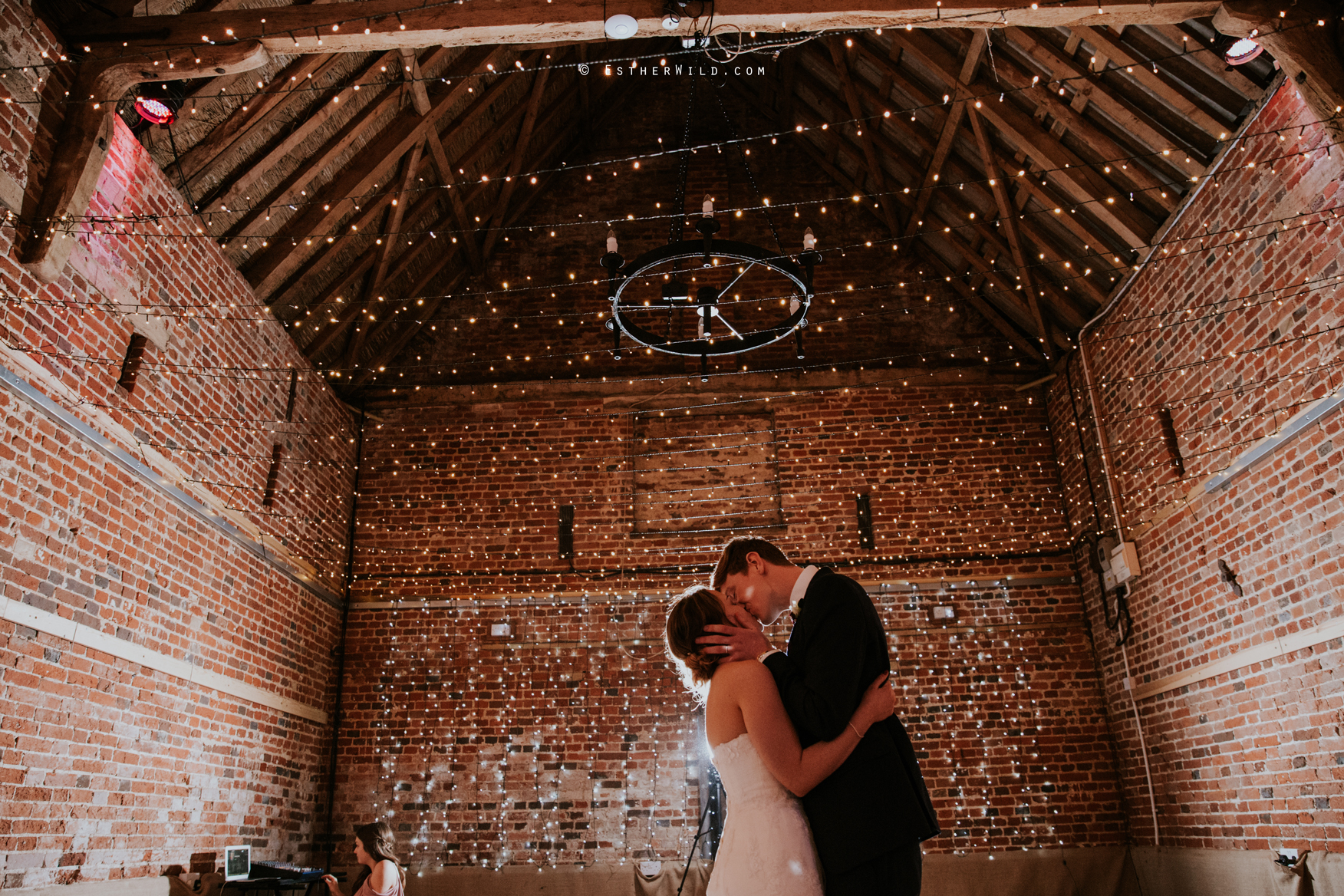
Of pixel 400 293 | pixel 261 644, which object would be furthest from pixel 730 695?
pixel 400 293

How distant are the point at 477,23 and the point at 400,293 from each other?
3.86 meters

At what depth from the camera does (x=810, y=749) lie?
1821 millimetres

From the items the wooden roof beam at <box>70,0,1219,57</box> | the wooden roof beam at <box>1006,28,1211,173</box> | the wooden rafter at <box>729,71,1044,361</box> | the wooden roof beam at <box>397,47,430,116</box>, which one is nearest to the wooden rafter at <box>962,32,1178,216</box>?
the wooden roof beam at <box>1006,28,1211,173</box>

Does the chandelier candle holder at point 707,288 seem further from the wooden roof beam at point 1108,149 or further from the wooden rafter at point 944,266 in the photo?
the wooden roof beam at point 1108,149

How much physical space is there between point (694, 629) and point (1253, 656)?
4361 mm

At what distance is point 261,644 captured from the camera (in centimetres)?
593

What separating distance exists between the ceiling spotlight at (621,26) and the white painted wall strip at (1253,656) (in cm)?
440

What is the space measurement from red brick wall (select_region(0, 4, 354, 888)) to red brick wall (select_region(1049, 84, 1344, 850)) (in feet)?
19.7

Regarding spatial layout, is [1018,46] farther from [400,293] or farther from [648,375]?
[400,293]

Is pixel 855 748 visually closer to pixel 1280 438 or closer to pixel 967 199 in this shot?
pixel 1280 438

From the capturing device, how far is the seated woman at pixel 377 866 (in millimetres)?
4879

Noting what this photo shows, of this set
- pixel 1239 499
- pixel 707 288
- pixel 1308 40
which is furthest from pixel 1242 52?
pixel 707 288

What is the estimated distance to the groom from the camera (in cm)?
172

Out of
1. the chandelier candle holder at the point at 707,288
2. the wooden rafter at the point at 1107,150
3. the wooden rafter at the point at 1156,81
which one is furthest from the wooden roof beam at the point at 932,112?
the chandelier candle holder at the point at 707,288
